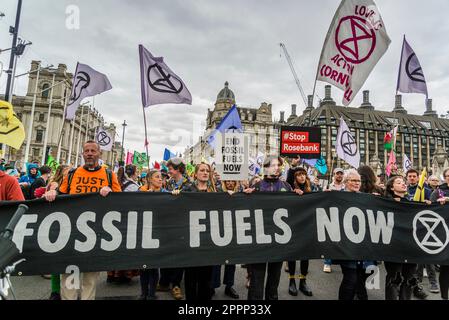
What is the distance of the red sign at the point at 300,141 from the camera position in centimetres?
775

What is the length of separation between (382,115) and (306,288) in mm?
124385

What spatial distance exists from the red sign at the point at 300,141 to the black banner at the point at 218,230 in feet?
11.8

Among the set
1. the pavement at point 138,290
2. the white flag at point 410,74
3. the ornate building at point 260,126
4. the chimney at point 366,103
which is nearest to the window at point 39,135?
the ornate building at point 260,126

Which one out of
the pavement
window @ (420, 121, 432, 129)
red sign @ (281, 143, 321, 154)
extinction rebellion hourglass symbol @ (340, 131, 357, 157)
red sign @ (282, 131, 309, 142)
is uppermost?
window @ (420, 121, 432, 129)

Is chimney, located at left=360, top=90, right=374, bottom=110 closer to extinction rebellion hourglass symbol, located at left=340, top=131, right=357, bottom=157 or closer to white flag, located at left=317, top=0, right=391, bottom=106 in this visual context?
extinction rebellion hourglass symbol, located at left=340, top=131, right=357, bottom=157

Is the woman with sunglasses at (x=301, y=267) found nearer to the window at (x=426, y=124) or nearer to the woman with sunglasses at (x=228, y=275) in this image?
the woman with sunglasses at (x=228, y=275)

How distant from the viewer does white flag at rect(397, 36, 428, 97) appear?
746 cm

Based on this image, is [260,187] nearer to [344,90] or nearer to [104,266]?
[104,266]

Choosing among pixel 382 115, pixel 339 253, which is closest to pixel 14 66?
pixel 339 253

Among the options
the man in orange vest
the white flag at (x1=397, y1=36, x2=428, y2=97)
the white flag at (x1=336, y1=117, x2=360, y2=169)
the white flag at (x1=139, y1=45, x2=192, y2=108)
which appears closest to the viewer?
the man in orange vest

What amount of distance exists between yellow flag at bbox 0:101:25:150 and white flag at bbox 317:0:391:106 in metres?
5.76

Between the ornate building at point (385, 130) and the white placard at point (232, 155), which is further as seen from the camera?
the ornate building at point (385, 130)

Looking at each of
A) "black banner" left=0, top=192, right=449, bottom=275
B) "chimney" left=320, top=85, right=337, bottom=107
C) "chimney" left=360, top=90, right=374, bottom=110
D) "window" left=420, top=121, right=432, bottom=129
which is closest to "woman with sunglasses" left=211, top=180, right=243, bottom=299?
"black banner" left=0, top=192, right=449, bottom=275

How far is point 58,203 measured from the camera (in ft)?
12.1
